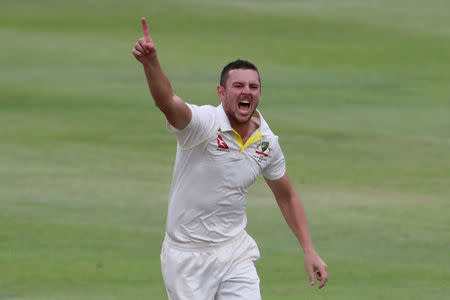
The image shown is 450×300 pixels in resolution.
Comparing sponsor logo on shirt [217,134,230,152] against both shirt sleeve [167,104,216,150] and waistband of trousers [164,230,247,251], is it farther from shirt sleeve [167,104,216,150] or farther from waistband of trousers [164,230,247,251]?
waistband of trousers [164,230,247,251]

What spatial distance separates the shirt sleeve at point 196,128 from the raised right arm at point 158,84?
0.25 feet

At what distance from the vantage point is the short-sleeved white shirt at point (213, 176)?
21.4ft

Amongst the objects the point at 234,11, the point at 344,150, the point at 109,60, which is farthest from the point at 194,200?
the point at 234,11

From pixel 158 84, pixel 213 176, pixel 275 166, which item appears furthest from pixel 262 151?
pixel 158 84

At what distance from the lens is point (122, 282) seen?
33.1 feet

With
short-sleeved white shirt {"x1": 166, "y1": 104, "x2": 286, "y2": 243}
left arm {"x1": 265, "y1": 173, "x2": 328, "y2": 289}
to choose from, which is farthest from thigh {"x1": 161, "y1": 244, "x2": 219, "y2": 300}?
left arm {"x1": 265, "y1": 173, "x2": 328, "y2": 289}

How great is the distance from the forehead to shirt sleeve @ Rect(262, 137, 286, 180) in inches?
20.7

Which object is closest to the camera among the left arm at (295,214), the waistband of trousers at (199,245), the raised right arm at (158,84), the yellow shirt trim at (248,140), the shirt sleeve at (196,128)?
the raised right arm at (158,84)

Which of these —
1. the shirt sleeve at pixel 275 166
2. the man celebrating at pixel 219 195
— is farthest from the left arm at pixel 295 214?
the man celebrating at pixel 219 195

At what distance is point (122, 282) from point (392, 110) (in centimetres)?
921

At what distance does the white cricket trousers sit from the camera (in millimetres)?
6715

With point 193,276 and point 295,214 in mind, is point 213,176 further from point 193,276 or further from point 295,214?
point 295,214

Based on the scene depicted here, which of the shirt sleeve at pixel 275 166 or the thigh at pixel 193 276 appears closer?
the thigh at pixel 193 276

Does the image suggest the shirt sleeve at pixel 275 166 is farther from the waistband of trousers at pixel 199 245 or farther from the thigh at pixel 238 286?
the thigh at pixel 238 286
